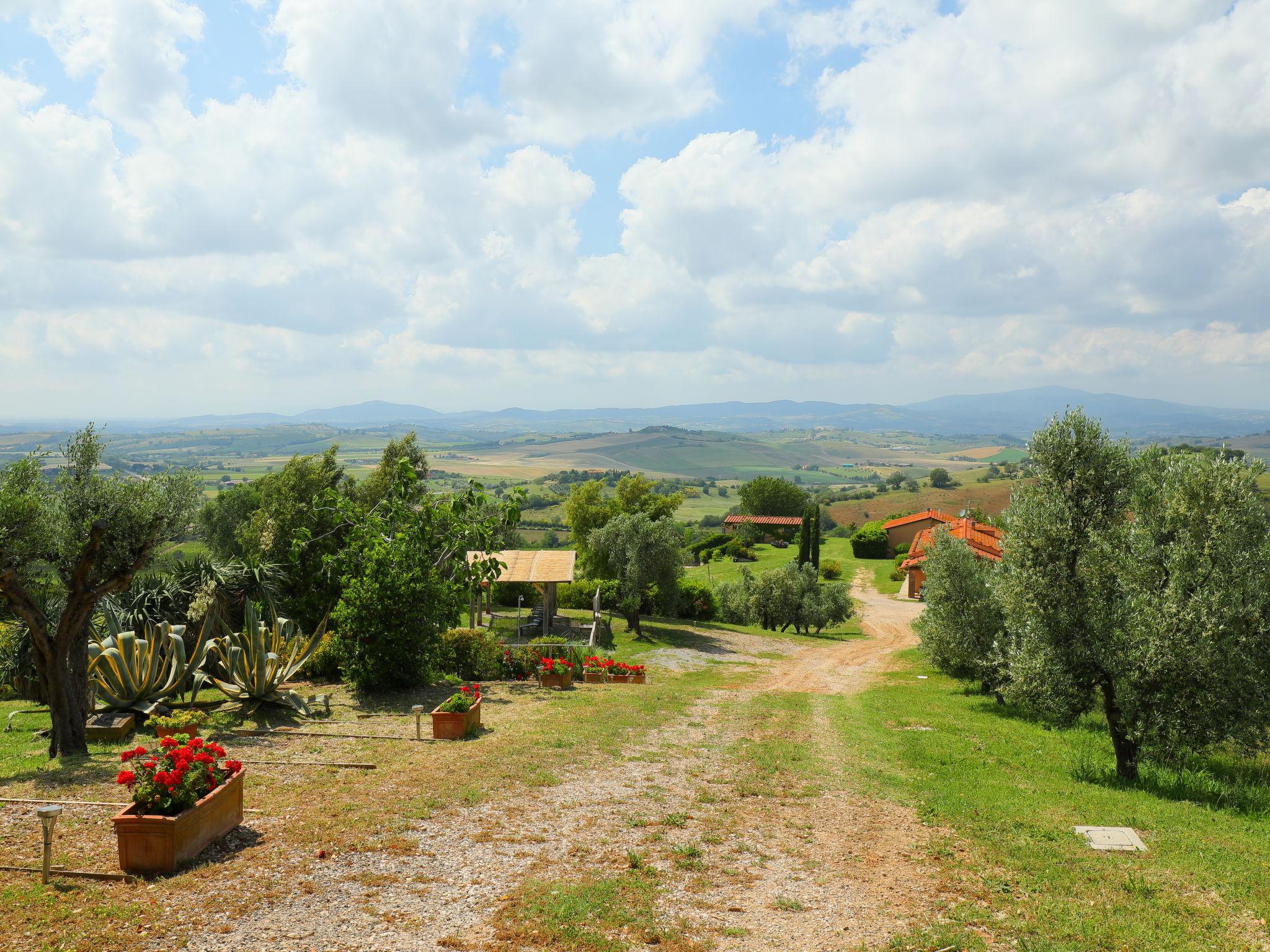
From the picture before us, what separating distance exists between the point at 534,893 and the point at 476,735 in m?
5.94

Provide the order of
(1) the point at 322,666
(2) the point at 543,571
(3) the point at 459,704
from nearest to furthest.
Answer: (3) the point at 459,704, (1) the point at 322,666, (2) the point at 543,571

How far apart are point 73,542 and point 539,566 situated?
18.0 metres

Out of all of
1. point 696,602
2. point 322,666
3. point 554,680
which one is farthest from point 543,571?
point 696,602

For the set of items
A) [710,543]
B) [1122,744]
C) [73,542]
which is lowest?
[710,543]

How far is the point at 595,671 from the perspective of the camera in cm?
1966

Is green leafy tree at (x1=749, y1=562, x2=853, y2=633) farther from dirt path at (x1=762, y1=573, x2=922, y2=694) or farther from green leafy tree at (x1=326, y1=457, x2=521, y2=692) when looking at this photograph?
green leafy tree at (x1=326, y1=457, x2=521, y2=692)

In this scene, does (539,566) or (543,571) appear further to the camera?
(539,566)

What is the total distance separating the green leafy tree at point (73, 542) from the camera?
32.0 ft

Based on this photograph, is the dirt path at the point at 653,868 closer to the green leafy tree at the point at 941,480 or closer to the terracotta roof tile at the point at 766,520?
the terracotta roof tile at the point at 766,520

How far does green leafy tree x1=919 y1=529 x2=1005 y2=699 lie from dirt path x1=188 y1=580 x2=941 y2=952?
1049 cm

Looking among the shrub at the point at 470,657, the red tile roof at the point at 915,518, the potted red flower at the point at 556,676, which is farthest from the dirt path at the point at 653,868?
the red tile roof at the point at 915,518

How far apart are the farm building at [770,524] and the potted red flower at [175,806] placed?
72.6 metres

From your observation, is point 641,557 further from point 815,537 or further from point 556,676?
point 815,537

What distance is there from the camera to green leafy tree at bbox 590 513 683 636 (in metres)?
32.5
